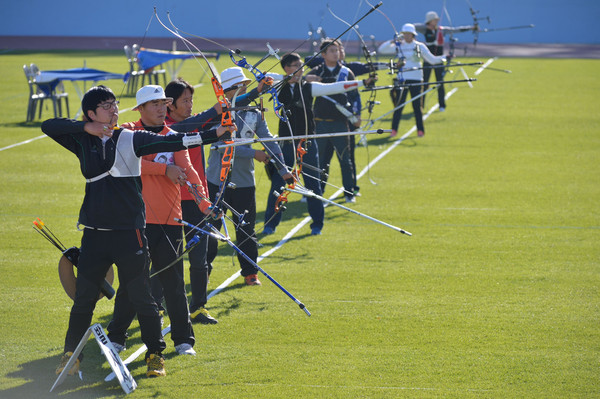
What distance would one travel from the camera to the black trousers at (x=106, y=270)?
5.31 metres

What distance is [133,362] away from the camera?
5902 mm

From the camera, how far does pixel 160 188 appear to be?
19.7 feet

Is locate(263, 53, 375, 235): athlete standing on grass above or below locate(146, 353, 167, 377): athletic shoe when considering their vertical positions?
above

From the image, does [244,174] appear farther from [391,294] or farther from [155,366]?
[155,366]

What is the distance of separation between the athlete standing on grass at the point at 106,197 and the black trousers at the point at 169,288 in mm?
410

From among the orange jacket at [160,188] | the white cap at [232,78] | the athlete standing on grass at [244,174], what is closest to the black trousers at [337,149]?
the athlete standing on grass at [244,174]

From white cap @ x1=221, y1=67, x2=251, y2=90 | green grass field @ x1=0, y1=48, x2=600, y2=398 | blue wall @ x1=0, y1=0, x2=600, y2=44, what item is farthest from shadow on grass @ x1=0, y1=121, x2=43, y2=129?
blue wall @ x1=0, y1=0, x2=600, y2=44

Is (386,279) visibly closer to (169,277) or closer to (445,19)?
(169,277)

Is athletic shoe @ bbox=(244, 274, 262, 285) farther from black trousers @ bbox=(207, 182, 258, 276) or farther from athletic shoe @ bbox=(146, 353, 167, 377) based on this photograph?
athletic shoe @ bbox=(146, 353, 167, 377)

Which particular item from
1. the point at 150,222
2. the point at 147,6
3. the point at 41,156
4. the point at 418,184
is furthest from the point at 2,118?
the point at 147,6

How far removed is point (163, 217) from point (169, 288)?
1.68 ft

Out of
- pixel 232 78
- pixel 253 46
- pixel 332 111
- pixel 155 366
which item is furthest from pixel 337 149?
pixel 253 46

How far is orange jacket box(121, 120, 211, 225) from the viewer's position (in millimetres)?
5879

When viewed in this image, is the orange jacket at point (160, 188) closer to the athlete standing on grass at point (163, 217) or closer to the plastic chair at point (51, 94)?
the athlete standing on grass at point (163, 217)
